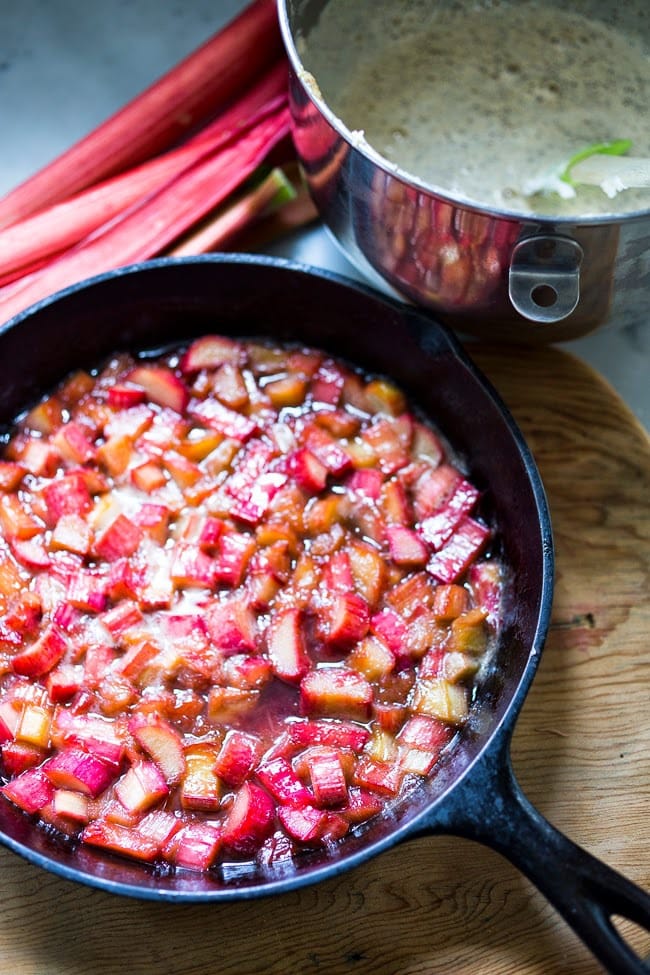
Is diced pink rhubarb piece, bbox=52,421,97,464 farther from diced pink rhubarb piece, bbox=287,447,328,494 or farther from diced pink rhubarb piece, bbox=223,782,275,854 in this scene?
diced pink rhubarb piece, bbox=223,782,275,854

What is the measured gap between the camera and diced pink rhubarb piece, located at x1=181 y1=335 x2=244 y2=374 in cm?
202

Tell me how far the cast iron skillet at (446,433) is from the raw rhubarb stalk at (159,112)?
368mm

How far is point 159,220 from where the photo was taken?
2094mm

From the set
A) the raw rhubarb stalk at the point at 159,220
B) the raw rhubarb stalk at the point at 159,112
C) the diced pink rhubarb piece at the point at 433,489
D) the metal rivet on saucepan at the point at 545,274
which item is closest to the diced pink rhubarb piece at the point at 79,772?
the diced pink rhubarb piece at the point at 433,489

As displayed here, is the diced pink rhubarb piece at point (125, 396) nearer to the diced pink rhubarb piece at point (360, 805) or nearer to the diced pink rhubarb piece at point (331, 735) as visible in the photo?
the diced pink rhubarb piece at point (331, 735)

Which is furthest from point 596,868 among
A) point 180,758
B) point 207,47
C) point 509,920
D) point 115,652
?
point 207,47

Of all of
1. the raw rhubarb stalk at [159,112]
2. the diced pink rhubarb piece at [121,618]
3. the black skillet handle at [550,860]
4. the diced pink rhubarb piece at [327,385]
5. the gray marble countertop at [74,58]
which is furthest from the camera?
the gray marble countertop at [74,58]

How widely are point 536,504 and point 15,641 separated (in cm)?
88


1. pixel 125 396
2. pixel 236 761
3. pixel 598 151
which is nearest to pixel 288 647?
pixel 236 761

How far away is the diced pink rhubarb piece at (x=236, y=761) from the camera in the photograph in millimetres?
1676

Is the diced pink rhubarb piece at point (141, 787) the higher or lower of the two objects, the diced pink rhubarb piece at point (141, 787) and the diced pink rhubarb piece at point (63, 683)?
the lower

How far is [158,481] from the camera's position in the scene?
1917mm

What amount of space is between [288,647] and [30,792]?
461 mm

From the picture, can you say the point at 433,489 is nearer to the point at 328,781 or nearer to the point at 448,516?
the point at 448,516
